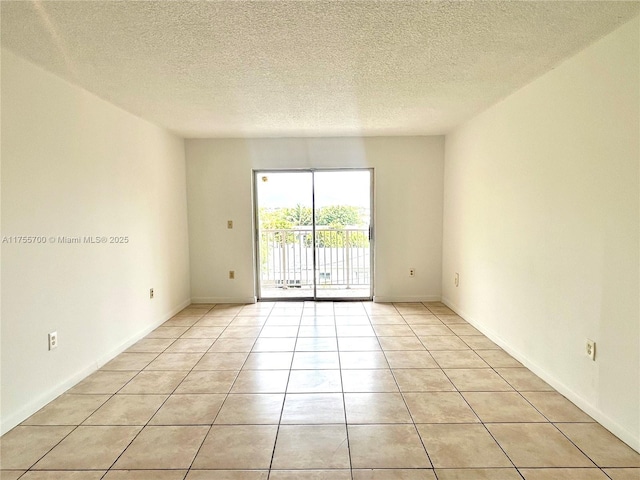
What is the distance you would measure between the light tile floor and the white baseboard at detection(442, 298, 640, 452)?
0.13ft

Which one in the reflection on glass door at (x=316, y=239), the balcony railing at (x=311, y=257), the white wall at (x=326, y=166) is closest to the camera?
the white wall at (x=326, y=166)

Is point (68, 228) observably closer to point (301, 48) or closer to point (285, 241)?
point (301, 48)

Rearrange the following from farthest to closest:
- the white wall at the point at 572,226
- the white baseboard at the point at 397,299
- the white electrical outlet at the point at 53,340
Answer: the white baseboard at the point at 397,299, the white electrical outlet at the point at 53,340, the white wall at the point at 572,226

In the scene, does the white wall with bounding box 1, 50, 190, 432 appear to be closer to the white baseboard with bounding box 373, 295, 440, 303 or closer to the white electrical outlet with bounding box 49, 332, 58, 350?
the white electrical outlet with bounding box 49, 332, 58, 350

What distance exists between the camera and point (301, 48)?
6.77 ft

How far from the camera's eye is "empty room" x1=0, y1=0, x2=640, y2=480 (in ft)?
5.78

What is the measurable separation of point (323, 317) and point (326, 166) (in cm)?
187

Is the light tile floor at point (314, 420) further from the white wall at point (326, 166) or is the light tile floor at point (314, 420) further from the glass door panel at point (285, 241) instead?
the glass door panel at point (285, 241)

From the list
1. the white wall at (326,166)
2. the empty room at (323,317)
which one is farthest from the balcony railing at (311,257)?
the empty room at (323,317)

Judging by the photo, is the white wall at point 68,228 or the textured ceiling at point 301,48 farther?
the white wall at point 68,228

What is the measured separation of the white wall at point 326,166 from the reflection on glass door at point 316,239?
12.1 inches

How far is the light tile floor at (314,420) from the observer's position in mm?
1703

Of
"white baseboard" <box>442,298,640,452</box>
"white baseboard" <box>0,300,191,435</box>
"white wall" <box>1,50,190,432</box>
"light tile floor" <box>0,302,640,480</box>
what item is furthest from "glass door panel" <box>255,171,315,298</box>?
"white baseboard" <box>442,298,640,452</box>

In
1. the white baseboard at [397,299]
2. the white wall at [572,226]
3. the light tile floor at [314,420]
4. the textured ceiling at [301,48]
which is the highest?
the textured ceiling at [301,48]
